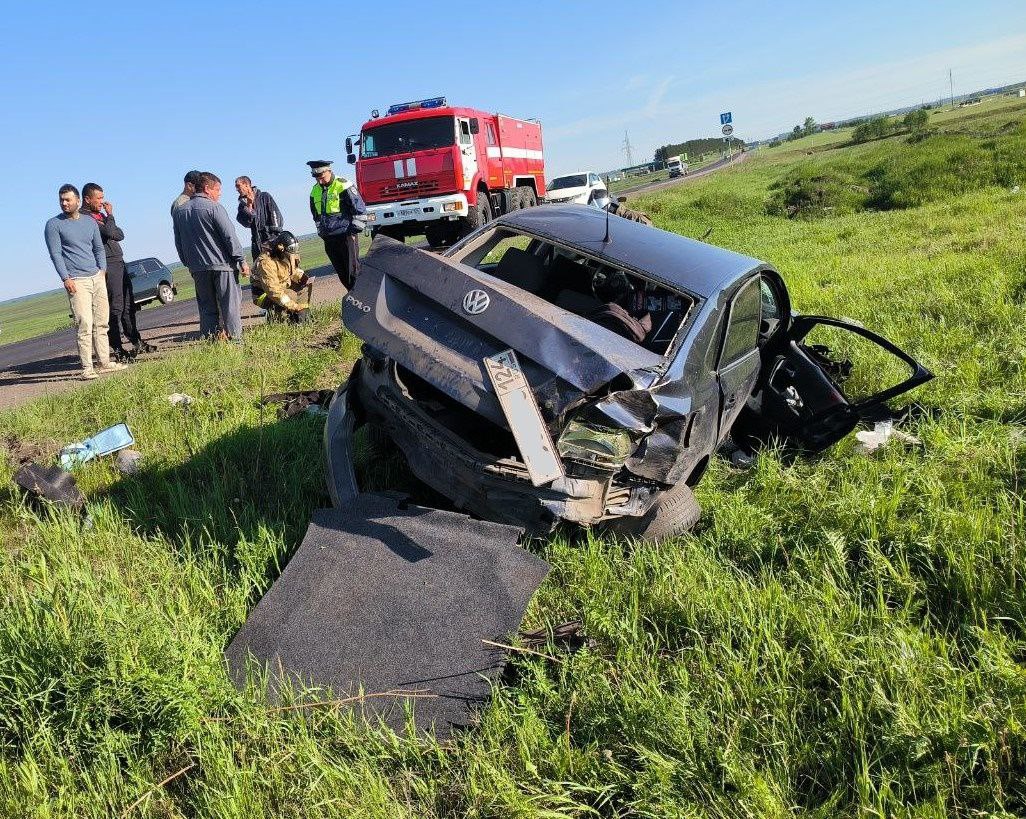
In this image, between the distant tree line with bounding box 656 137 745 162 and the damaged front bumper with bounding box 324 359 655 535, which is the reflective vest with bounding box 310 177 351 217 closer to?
the damaged front bumper with bounding box 324 359 655 535

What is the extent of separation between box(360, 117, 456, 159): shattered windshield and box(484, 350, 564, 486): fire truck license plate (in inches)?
494

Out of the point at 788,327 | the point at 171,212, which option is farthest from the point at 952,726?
the point at 171,212

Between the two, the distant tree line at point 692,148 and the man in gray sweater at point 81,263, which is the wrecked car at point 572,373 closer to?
the man in gray sweater at point 81,263

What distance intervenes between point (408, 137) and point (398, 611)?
43.7 feet

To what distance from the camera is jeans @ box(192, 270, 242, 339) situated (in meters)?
7.64

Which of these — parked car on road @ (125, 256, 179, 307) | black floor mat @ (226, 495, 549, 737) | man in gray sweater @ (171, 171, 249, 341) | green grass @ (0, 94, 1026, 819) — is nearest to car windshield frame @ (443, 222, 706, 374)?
green grass @ (0, 94, 1026, 819)

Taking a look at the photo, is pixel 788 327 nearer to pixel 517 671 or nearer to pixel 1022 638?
pixel 1022 638

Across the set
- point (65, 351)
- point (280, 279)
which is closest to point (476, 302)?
point (280, 279)

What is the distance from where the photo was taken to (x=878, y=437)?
4281mm

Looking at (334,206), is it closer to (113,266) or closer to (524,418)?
(113,266)

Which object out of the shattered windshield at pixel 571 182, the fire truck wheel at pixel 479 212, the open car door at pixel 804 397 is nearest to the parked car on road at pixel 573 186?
the shattered windshield at pixel 571 182

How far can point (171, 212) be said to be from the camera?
7.64 meters

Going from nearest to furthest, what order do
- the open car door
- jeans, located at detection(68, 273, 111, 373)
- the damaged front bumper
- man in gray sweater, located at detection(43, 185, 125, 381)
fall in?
the damaged front bumper < the open car door < man in gray sweater, located at detection(43, 185, 125, 381) < jeans, located at detection(68, 273, 111, 373)

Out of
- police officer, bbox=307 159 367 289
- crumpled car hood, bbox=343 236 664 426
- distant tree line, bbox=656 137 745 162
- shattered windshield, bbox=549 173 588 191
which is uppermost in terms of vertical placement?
distant tree line, bbox=656 137 745 162
